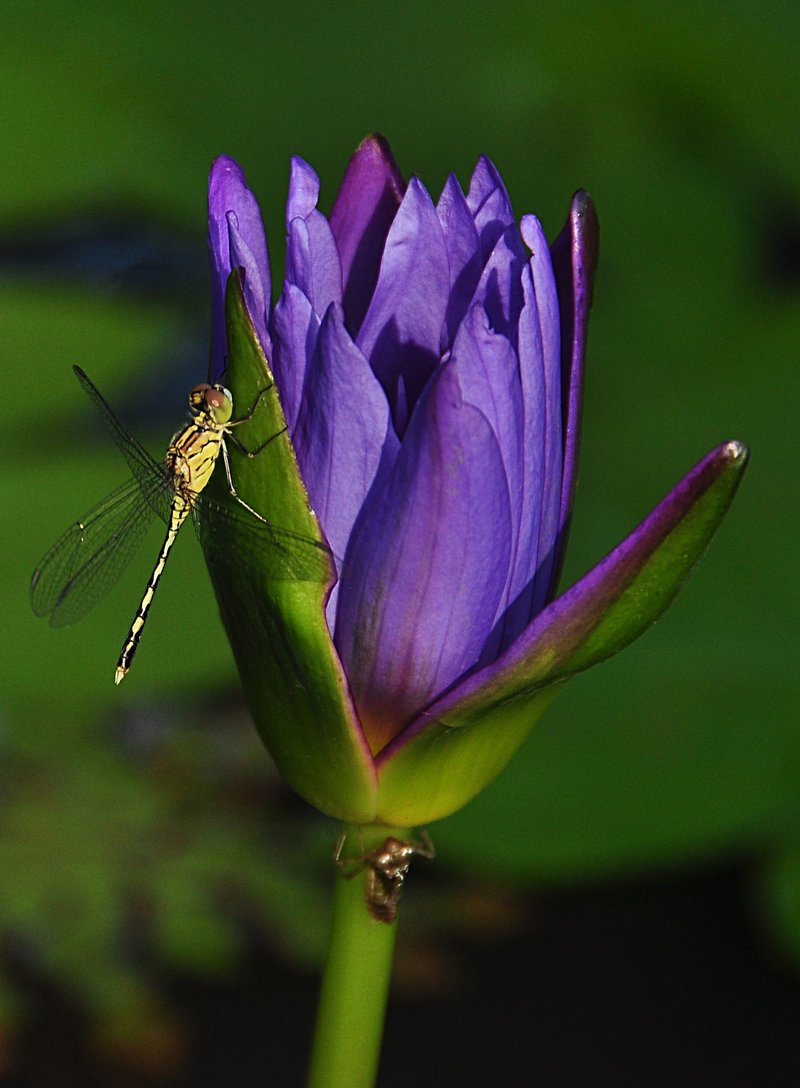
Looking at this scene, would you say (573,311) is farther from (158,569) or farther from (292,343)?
(158,569)

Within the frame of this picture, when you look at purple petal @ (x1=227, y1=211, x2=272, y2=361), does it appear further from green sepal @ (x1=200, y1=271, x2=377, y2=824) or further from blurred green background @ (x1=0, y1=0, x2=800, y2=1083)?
blurred green background @ (x1=0, y1=0, x2=800, y2=1083)

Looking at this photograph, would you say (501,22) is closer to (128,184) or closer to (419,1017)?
(128,184)

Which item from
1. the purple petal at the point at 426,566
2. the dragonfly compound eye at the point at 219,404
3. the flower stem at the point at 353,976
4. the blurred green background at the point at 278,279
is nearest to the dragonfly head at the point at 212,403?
the dragonfly compound eye at the point at 219,404

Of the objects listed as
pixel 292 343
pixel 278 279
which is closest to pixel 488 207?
pixel 292 343

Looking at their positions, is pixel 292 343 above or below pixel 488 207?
below

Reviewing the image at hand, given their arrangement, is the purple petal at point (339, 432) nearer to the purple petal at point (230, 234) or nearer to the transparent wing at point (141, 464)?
the purple petal at point (230, 234)
